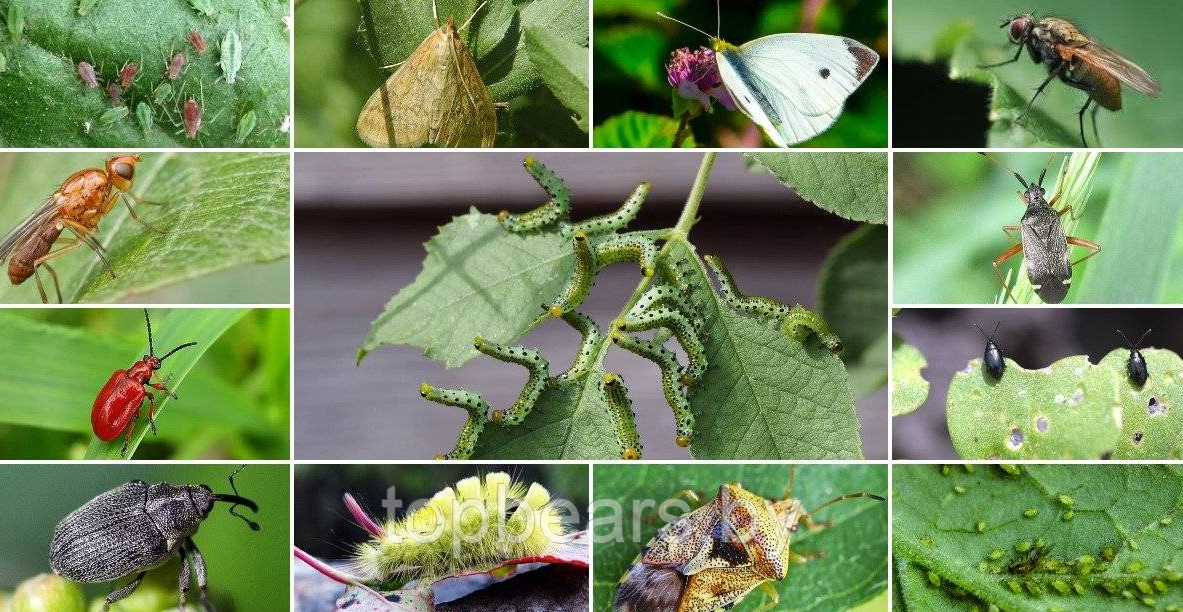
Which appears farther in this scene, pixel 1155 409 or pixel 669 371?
pixel 1155 409

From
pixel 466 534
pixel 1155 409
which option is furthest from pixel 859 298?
pixel 466 534

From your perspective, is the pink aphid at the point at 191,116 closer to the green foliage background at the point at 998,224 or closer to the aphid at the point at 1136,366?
the green foliage background at the point at 998,224

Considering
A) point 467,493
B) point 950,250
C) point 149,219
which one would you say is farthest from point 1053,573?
point 149,219

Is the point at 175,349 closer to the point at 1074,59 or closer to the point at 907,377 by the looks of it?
the point at 907,377

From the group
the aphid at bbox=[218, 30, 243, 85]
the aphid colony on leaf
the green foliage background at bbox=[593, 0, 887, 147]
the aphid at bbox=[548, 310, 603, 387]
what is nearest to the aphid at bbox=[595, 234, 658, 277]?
the aphid colony on leaf

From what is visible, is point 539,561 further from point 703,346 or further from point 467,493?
point 703,346

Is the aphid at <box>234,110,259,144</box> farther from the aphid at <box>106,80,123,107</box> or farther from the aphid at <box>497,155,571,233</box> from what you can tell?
the aphid at <box>497,155,571,233</box>

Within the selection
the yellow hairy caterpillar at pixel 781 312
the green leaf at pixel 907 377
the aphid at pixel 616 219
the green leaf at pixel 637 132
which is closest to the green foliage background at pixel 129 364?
the aphid at pixel 616 219
